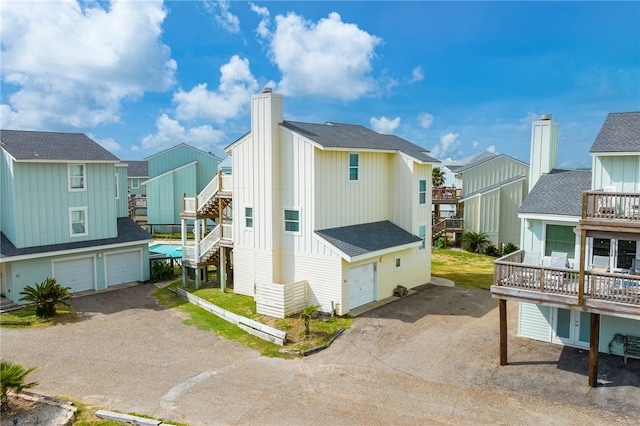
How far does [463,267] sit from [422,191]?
8.42 meters

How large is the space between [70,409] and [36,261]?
12.7 m

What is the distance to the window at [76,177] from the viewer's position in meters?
23.9

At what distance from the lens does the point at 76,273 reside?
24.1 m

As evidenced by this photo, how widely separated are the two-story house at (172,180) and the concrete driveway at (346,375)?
27.0 m

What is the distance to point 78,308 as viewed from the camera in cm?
2167

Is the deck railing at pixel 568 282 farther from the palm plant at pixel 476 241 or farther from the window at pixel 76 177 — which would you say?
→ the palm plant at pixel 476 241

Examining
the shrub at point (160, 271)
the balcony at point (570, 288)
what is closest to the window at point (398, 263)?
the balcony at point (570, 288)

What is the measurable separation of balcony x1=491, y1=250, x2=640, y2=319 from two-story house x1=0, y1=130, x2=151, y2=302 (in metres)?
19.1

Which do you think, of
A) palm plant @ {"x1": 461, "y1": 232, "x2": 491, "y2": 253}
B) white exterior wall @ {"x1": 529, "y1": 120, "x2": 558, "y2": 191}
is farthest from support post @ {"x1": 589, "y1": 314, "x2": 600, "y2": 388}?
palm plant @ {"x1": 461, "y1": 232, "x2": 491, "y2": 253}

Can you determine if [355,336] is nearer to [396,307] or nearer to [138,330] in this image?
[396,307]

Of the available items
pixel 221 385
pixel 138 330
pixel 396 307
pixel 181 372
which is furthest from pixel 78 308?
pixel 396 307

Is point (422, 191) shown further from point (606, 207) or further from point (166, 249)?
point (166, 249)

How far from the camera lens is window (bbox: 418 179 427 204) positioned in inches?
962

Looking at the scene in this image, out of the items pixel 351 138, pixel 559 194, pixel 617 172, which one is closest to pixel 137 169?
pixel 351 138
